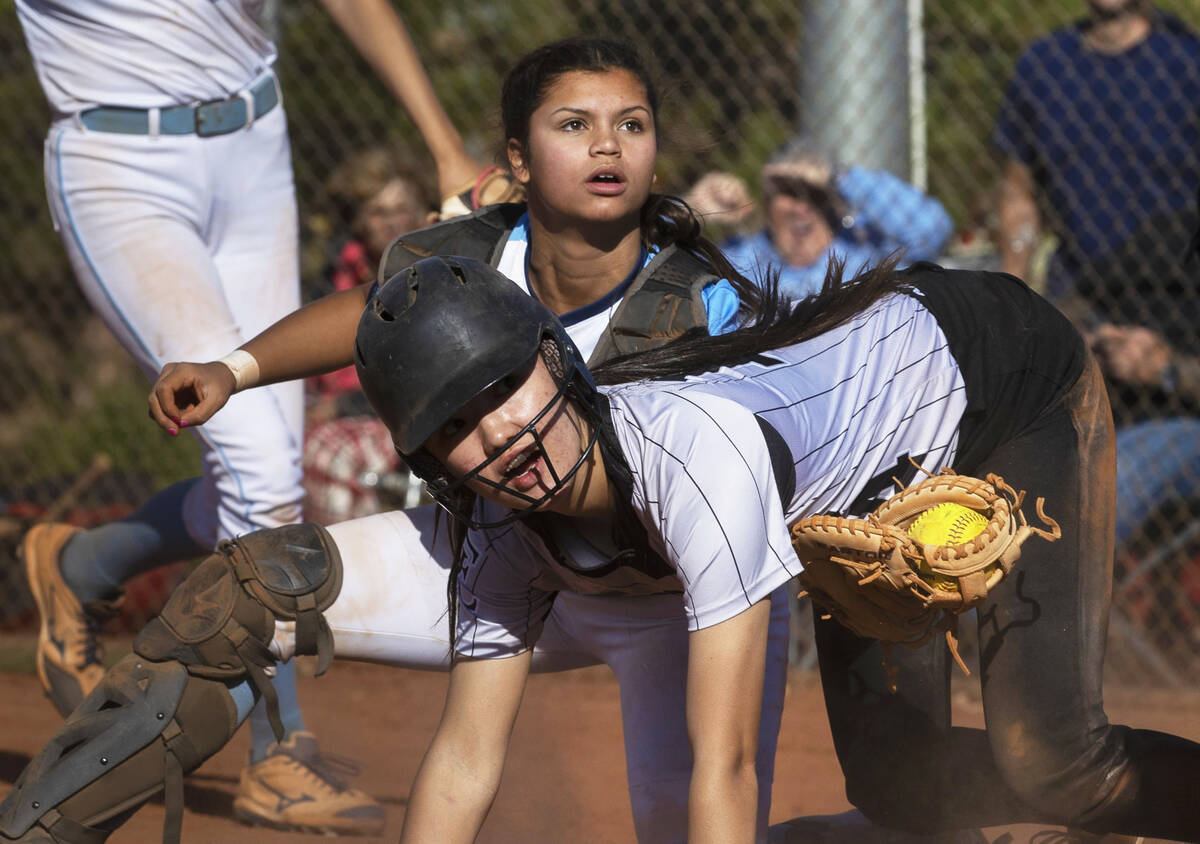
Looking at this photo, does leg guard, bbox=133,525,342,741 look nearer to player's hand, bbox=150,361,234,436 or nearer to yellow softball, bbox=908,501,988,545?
player's hand, bbox=150,361,234,436

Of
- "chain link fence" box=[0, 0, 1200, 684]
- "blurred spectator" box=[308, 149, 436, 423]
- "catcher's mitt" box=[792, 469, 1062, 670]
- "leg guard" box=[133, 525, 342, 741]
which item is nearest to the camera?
"catcher's mitt" box=[792, 469, 1062, 670]

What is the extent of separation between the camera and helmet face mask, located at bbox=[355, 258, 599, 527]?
1.90 metres

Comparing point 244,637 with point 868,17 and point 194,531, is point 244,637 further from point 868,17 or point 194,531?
point 868,17

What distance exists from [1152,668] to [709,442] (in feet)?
10.4

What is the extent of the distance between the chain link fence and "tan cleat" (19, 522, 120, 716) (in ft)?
4.91

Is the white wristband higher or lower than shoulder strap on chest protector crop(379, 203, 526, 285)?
lower

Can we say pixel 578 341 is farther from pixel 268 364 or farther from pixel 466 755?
pixel 466 755

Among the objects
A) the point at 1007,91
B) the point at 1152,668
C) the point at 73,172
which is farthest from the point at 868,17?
the point at 73,172

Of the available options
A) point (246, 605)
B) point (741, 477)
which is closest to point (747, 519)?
point (741, 477)

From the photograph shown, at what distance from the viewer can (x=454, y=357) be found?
190 cm

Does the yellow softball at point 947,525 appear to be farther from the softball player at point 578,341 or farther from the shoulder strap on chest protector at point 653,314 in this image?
the shoulder strap on chest protector at point 653,314

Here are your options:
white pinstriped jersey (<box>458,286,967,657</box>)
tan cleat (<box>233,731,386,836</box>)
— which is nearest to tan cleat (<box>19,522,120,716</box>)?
tan cleat (<box>233,731,386,836</box>)

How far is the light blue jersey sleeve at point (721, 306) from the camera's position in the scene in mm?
2510

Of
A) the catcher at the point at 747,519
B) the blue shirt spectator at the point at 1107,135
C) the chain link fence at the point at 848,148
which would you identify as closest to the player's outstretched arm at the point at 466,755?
the catcher at the point at 747,519
